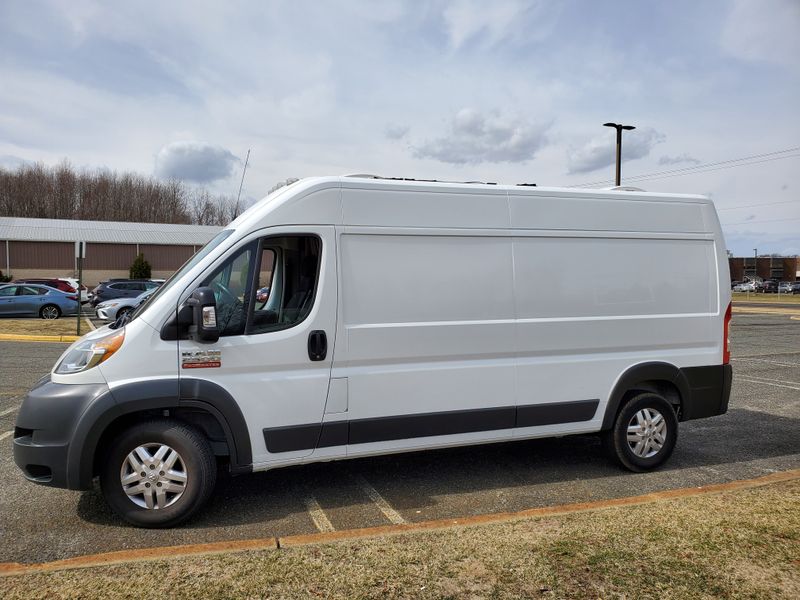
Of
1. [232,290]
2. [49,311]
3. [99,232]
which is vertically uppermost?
[99,232]

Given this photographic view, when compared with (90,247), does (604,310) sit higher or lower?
lower

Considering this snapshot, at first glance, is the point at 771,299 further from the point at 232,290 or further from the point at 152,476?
the point at 152,476

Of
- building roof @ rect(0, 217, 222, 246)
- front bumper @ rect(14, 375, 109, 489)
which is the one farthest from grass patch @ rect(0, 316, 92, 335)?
building roof @ rect(0, 217, 222, 246)

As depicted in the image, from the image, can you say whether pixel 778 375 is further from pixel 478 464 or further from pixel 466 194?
pixel 466 194

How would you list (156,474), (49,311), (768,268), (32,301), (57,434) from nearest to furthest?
(57,434) → (156,474) → (32,301) → (49,311) → (768,268)

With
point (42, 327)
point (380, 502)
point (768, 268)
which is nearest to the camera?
point (380, 502)

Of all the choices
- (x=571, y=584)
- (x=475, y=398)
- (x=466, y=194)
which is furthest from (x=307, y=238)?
(x=571, y=584)

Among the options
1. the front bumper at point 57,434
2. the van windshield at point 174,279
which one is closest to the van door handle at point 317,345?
the van windshield at point 174,279

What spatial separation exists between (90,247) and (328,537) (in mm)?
49470

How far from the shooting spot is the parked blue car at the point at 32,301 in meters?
21.8

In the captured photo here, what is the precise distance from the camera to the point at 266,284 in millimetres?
4633

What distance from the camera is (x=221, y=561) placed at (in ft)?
11.4

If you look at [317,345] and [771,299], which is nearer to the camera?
[317,345]

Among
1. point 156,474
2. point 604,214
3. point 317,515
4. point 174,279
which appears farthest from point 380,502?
point 604,214
